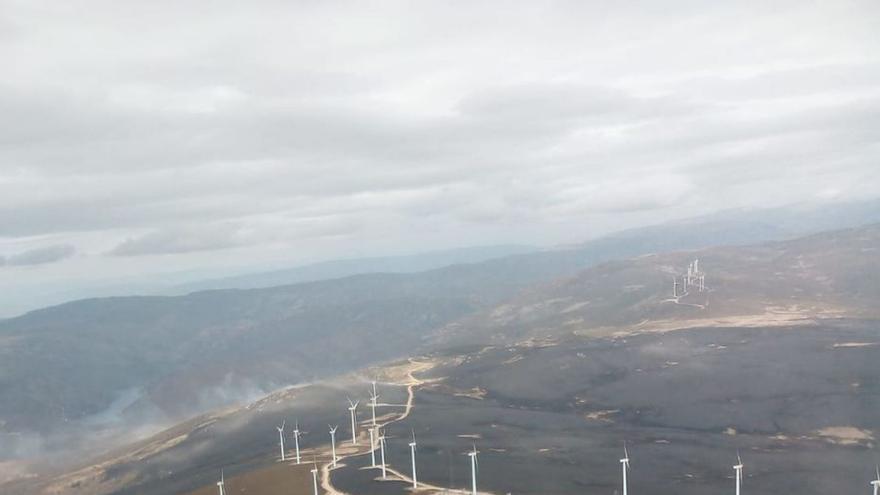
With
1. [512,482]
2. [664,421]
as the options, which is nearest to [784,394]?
[664,421]

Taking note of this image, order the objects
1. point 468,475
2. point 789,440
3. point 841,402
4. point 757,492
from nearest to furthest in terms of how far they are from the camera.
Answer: point 757,492 → point 468,475 → point 789,440 → point 841,402

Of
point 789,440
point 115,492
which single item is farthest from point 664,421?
point 115,492

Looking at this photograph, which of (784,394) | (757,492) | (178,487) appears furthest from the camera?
(784,394)

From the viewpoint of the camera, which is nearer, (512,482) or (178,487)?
(512,482)

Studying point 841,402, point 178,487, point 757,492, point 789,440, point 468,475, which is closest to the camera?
point 757,492

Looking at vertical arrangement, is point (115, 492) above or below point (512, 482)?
below

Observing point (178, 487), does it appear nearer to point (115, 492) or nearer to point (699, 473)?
point (115, 492)

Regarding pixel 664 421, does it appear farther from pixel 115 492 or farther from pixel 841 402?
pixel 115 492

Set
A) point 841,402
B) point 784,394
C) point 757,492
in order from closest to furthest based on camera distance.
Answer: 1. point 757,492
2. point 841,402
3. point 784,394

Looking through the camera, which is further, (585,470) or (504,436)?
(504,436)
